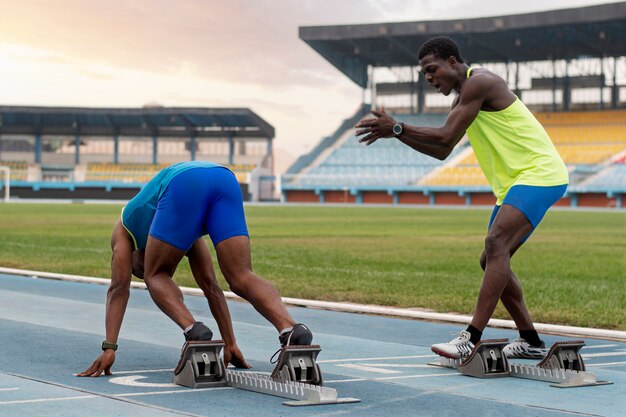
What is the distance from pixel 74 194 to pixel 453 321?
300 ft

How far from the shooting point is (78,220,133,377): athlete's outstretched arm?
6457 millimetres

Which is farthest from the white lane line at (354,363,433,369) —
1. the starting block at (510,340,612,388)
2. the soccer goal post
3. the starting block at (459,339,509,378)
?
the soccer goal post

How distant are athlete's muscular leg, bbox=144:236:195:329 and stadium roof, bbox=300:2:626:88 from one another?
6878cm

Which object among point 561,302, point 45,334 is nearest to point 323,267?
point 561,302

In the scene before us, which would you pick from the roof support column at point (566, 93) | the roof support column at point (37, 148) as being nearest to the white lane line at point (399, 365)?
the roof support column at point (566, 93)

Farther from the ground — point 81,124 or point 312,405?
point 81,124

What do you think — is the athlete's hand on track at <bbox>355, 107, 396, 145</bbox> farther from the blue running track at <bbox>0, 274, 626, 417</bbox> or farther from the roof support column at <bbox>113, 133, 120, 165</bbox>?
the roof support column at <bbox>113, 133, 120, 165</bbox>

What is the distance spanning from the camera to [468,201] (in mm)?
83062

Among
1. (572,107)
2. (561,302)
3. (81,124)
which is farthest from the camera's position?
(81,124)

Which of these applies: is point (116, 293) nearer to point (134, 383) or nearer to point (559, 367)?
point (134, 383)

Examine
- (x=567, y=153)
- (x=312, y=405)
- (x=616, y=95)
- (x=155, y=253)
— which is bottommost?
(x=312, y=405)

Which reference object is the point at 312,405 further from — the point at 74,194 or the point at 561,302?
the point at 74,194

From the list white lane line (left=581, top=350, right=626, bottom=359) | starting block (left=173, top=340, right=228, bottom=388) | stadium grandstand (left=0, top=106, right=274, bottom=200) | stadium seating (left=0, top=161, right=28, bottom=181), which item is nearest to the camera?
starting block (left=173, top=340, right=228, bottom=388)

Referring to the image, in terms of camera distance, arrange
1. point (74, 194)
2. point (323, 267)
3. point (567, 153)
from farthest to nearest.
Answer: point (74, 194) → point (567, 153) → point (323, 267)
